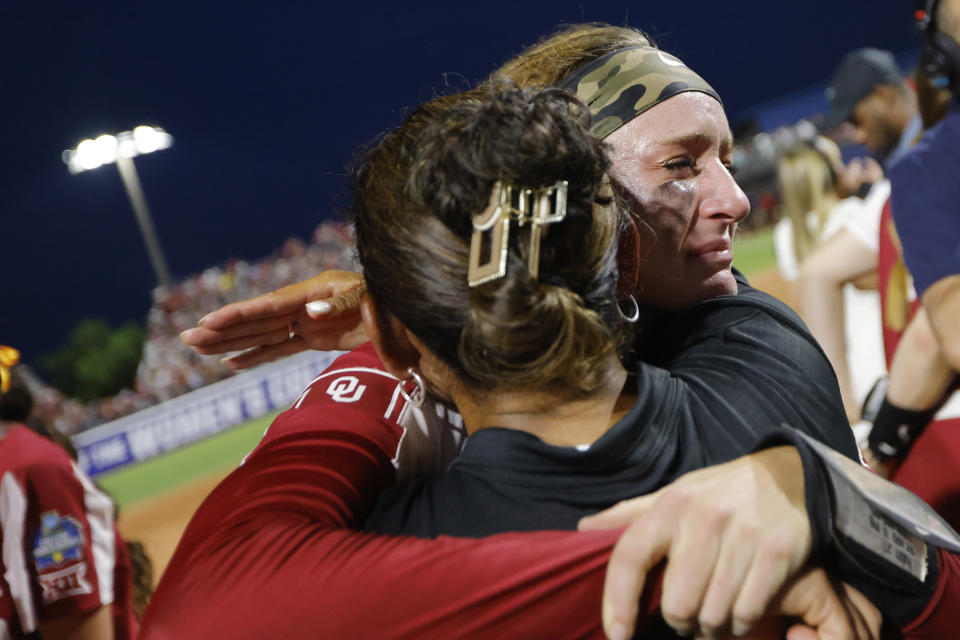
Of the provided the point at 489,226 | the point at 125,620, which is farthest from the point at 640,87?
the point at 125,620

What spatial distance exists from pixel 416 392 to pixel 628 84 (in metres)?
0.59

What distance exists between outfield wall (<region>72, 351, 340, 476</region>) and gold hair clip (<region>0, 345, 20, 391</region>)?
25.9 ft

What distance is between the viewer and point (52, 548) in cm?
231

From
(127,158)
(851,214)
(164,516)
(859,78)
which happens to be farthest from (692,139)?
(127,158)

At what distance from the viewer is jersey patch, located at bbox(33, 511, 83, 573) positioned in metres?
2.28

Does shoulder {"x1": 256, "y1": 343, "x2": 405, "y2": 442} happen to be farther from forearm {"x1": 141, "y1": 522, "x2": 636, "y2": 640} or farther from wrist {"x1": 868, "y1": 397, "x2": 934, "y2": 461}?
wrist {"x1": 868, "y1": 397, "x2": 934, "y2": 461}

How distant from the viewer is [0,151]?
76.9 ft

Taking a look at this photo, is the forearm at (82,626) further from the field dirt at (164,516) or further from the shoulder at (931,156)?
the field dirt at (164,516)

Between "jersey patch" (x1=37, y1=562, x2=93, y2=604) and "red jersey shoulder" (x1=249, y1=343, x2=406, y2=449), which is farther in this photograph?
"jersey patch" (x1=37, y1=562, x2=93, y2=604)

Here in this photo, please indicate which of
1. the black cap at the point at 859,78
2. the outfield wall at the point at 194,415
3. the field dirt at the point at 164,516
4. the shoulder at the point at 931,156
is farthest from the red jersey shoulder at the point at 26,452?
the outfield wall at the point at 194,415

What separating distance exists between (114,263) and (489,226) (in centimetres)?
2841

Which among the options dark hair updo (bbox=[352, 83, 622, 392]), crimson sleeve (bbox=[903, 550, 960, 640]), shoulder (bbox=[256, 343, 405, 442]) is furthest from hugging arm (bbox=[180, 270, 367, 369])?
crimson sleeve (bbox=[903, 550, 960, 640])

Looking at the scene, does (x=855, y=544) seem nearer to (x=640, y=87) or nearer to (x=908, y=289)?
(x=640, y=87)

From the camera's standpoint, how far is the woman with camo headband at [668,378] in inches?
28.3
